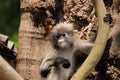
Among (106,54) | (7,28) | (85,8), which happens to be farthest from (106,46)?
(7,28)

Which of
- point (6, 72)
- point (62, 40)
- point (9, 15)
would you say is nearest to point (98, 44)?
point (6, 72)

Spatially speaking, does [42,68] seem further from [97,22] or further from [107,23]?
[107,23]

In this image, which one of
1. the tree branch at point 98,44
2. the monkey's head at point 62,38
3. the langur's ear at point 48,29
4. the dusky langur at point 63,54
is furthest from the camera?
the monkey's head at point 62,38

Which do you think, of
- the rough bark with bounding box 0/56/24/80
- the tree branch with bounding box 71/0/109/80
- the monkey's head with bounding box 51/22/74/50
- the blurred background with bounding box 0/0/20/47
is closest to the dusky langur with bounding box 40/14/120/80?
the monkey's head with bounding box 51/22/74/50

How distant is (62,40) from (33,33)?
2.74ft

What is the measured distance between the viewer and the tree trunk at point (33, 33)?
995 centimetres

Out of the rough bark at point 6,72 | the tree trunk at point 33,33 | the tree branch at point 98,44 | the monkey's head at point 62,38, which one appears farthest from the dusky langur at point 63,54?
the rough bark at point 6,72

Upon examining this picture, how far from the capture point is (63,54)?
1074 cm

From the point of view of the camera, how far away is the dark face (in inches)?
419

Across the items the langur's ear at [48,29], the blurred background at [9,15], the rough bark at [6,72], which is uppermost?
the rough bark at [6,72]

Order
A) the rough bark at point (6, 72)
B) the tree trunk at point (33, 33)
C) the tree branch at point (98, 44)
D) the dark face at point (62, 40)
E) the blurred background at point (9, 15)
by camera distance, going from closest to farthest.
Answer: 1. the rough bark at point (6, 72)
2. the tree branch at point (98, 44)
3. the tree trunk at point (33, 33)
4. the dark face at point (62, 40)
5. the blurred background at point (9, 15)

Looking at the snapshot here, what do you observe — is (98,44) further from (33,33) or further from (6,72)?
(33,33)

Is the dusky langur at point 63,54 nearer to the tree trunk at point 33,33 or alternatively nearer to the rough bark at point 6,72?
the tree trunk at point 33,33

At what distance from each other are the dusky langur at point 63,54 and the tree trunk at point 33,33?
23cm
